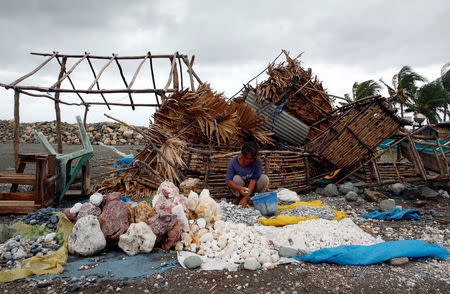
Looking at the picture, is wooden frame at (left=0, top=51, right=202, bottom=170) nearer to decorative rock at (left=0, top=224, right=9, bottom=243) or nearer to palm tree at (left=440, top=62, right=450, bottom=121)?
decorative rock at (left=0, top=224, right=9, bottom=243)

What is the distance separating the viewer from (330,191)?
21.0ft

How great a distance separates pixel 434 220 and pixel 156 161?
5.02 metres

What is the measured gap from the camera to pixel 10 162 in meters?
10.4

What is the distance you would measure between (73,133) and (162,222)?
53.0 feet

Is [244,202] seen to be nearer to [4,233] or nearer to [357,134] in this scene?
[4,233]

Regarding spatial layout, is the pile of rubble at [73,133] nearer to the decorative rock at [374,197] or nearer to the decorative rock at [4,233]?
the decorative rock at [374,197]

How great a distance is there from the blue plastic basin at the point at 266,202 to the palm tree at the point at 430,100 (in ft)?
79.7

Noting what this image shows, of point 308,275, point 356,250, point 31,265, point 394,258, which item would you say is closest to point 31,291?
point 31,265

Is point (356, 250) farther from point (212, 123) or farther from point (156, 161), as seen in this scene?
point (156, 161)

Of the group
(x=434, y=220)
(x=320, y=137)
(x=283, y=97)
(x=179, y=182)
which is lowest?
(x=434, y=220)

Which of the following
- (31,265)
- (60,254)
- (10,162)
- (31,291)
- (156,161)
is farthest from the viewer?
(10,162)

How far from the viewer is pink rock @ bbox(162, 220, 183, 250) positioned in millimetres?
3141

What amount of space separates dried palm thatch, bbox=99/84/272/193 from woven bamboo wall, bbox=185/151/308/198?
1.00 feet

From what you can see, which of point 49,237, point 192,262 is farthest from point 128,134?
point 192,262
